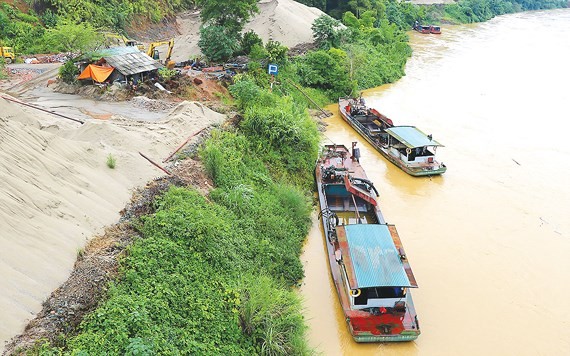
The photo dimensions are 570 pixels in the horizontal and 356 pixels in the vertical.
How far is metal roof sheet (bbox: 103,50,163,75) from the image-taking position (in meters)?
18.8

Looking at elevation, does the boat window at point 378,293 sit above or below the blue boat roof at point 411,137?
below

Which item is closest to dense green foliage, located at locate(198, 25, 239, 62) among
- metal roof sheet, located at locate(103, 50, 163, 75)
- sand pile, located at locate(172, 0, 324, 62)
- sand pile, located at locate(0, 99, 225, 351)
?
sand pile, located at locate(172, 0, 324, 62)

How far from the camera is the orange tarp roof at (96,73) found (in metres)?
18.5

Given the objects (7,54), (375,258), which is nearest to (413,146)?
(375,258)

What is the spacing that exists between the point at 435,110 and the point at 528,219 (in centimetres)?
1173

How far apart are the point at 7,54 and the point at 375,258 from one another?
2209 centimetres

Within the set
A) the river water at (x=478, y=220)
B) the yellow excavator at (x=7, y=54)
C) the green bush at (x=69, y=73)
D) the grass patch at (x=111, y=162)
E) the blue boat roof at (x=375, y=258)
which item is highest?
the grass patch at (x=111, y=162)

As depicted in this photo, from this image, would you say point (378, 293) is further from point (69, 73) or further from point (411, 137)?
point (69, 73)

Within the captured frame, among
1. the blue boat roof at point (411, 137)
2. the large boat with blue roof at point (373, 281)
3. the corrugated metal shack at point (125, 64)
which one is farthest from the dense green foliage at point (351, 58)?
the large boat with blue roof at point (373, 281)

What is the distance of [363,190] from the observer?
581 inches

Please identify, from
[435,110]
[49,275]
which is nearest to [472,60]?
[435,110]

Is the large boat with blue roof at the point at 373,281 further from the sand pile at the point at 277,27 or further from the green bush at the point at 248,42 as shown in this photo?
the sand pile at the point at 277,27

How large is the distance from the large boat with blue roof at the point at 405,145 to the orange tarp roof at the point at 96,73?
11.8m

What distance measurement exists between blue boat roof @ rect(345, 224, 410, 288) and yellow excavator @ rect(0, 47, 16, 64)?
68.4ft
